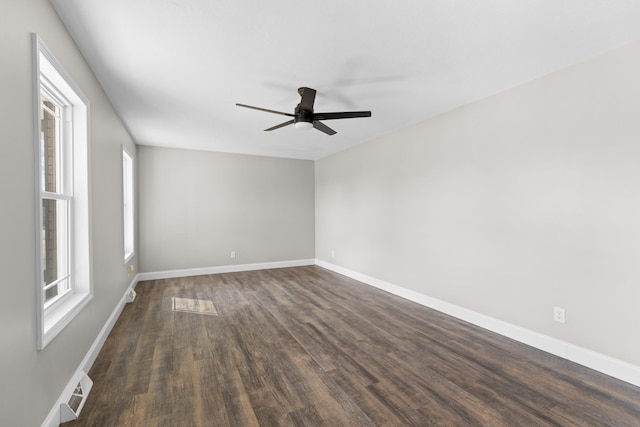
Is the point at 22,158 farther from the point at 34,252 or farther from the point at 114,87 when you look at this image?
the point at 114,87

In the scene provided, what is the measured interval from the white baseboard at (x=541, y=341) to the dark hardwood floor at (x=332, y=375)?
3.3 inches

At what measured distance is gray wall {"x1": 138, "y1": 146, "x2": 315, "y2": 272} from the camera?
5340 mm

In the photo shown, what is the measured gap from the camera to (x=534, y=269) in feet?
8.93

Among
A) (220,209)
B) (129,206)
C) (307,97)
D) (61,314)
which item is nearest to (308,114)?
(307,97)

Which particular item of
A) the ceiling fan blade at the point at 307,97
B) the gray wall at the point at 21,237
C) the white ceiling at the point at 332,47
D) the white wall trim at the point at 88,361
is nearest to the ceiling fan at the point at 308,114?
the ceiling fan blade at the point at 307,97

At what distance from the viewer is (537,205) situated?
270 centimetres

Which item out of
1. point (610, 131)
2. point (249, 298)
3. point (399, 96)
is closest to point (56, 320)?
point (249, 298)

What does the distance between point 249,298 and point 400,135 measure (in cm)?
321

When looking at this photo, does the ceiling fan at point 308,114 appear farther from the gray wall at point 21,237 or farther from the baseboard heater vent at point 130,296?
the baseboard heater vent at point 130,296

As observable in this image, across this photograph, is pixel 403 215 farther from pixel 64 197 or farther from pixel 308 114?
pixel 64 197

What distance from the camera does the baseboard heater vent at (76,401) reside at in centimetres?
172

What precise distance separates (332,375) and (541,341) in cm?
194

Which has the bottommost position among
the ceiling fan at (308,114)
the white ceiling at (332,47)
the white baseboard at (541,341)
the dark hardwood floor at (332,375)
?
the dark hardwood floor at (332,375)

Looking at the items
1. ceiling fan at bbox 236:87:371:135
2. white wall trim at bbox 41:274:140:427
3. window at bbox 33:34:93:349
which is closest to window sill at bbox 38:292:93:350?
window at bbox 33:34:93:349
